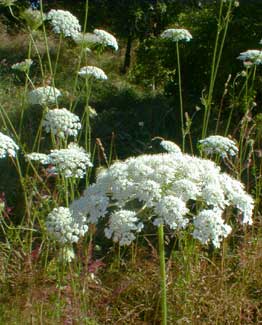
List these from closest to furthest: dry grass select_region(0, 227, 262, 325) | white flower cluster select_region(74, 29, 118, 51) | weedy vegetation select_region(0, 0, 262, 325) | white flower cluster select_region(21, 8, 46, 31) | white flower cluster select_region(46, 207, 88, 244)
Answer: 1. weedy vegetation select_region(0, 0, 262, 325)
2. white flower cluster select_region(46, 207, 88, 244)
3. dry grass select_region(0, 227, 262, 325)
4. white flower cluster select_region(21, 8, 46, 31)
5. white flower cluster select_region(74, 29, 118, 51)

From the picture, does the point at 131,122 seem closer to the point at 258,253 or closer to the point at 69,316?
the point at 258,253

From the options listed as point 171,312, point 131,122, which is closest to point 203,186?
point 171,312

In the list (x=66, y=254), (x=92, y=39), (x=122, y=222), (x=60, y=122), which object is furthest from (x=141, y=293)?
(x=122, y=222)

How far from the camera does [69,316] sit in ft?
8.68

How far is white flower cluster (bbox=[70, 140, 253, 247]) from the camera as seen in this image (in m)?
1.97

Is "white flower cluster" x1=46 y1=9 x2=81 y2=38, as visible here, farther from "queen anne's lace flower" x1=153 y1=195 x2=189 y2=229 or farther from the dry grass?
"queen anne's lace flower" x1=153 y1=195 x2=189 y2=229

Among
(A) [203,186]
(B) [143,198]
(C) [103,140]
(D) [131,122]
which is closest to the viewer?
(B) [143,198]

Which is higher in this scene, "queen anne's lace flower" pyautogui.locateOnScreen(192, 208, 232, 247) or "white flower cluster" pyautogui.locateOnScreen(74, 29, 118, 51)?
"white flower cluster" pyautogui.locateOnScreen(74, 29, 118, 51)

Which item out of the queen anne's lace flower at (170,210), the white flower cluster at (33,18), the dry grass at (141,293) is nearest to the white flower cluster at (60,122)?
the white flower cluster at (33,18)

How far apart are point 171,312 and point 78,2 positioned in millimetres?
10361

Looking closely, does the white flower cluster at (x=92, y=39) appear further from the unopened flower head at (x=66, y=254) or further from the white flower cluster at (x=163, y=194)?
the white flower cluster at (x=163, y=194)

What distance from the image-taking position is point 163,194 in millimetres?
2016

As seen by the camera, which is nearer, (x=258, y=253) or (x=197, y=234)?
(x=197, y=234)

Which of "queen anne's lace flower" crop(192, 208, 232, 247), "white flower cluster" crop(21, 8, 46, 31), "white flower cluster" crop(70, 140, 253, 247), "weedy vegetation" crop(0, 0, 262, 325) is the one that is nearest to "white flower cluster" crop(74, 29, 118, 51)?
"weedy vegetation" crop(0, 0, 262, 325)
